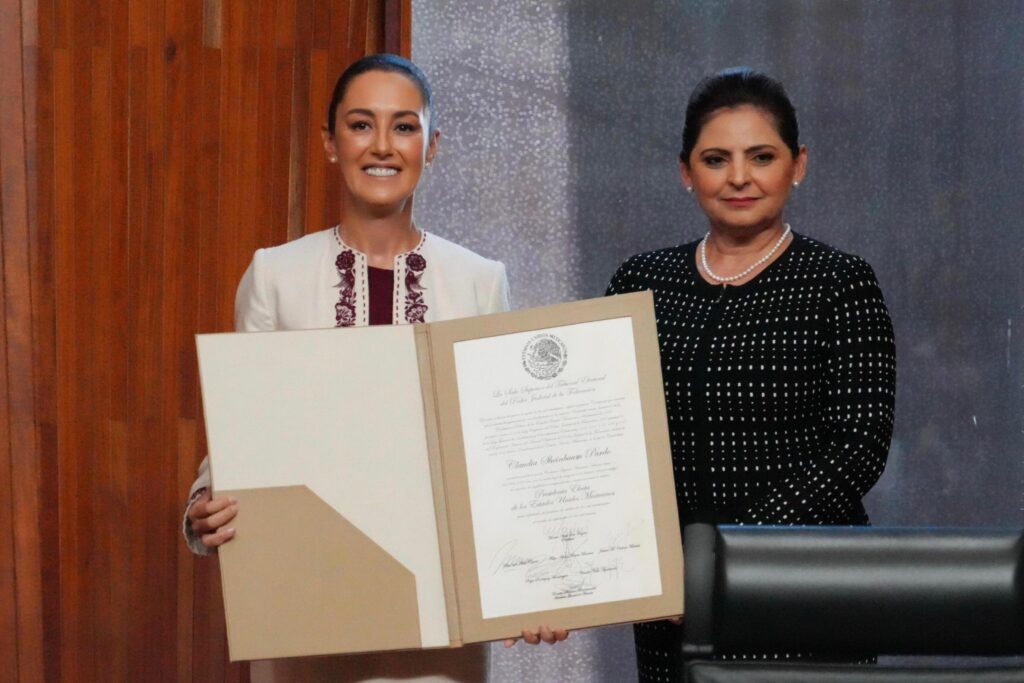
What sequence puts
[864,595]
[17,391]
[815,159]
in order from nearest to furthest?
1. [864,595]
2. [17,391]
3. [815,159]

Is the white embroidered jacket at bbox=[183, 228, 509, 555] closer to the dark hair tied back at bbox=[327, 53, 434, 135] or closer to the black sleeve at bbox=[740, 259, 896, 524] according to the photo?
the dark hair tied back at bbox=[327, 53, 434, 135]

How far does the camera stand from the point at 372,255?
191cm

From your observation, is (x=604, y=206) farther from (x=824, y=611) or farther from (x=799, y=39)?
(x=824, y=611)

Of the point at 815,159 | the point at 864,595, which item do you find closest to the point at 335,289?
the point at 864,595

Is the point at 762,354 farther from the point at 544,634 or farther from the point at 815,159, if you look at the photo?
the point at 815,159

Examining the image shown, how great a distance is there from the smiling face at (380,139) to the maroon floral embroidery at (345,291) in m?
0.08

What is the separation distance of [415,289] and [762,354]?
51 cm

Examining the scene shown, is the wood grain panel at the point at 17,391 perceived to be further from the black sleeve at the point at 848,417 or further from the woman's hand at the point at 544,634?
the black sleeve at the point at 848,417

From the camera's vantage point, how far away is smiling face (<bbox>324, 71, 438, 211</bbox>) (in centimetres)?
187

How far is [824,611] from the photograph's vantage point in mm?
1118

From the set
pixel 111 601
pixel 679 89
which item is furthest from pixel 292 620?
pixel 679 89

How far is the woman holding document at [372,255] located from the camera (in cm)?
187

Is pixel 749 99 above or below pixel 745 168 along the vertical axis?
above

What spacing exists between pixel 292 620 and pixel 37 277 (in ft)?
4.42
